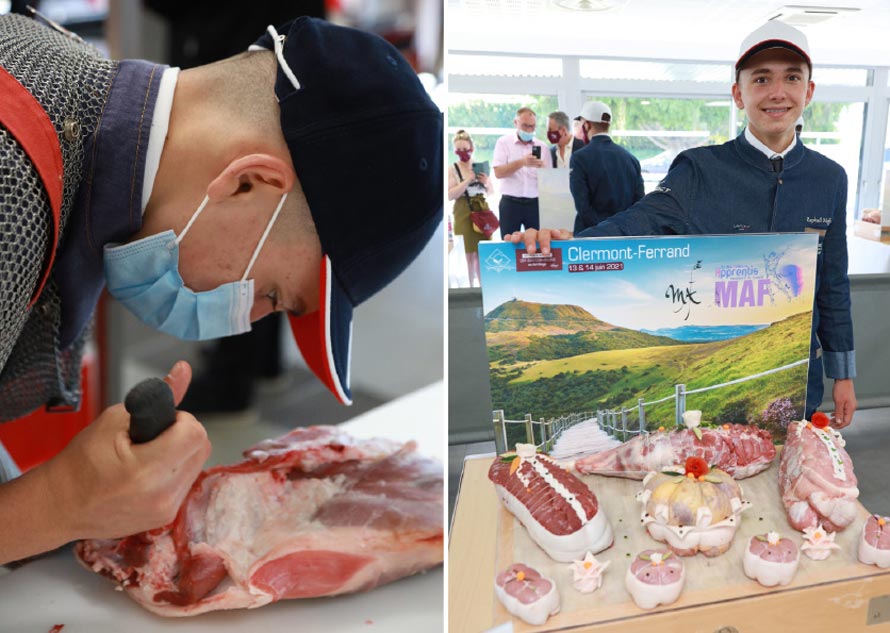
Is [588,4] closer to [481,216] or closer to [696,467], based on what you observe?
[481,216]

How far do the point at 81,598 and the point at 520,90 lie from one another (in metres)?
1.28

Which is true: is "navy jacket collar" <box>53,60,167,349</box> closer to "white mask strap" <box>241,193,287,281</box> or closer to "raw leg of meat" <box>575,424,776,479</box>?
"white mask strap" <box>241,193,287,281</box>

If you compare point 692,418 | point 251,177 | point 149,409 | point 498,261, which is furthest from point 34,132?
point 692,418

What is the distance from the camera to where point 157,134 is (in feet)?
3.10

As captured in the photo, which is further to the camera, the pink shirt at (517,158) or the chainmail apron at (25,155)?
the pink shirt at (517,158)

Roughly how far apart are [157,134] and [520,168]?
81 cm

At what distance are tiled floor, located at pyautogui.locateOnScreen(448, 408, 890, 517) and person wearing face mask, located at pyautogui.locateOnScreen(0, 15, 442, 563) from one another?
0.55 m

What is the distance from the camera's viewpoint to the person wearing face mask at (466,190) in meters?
1.53

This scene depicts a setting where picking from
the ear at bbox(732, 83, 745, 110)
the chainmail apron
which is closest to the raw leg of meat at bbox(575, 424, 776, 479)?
the ear at bbox(732, 83, 745, 110)

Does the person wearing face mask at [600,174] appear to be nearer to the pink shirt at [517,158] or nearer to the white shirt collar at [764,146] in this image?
the pink shirt at [517,158]

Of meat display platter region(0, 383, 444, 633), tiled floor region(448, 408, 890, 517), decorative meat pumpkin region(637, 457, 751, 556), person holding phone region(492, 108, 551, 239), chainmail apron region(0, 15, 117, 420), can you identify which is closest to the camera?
chainmail apron region(0, 15, 117, 420)

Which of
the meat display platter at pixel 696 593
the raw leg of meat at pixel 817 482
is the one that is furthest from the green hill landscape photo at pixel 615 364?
the meat display platter at pixel 696 593

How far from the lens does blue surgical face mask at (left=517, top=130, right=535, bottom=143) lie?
1.49 metres

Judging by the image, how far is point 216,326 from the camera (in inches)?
45.6
